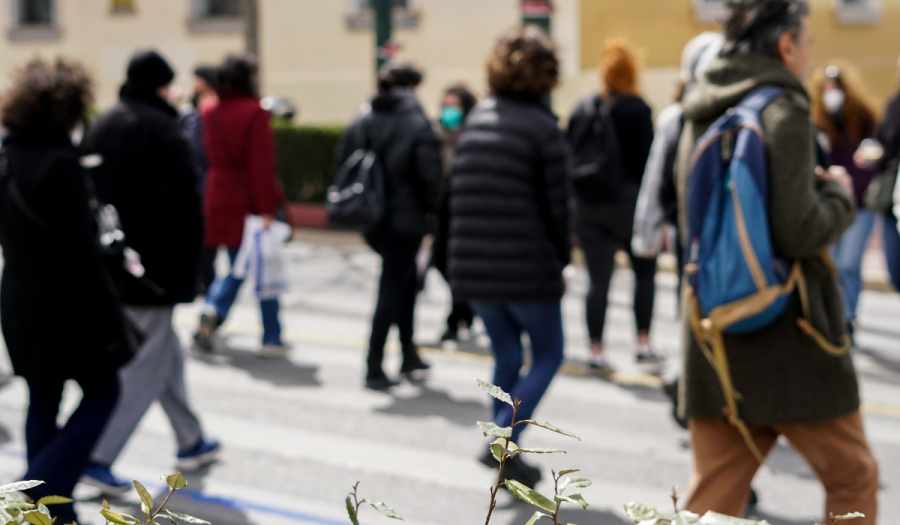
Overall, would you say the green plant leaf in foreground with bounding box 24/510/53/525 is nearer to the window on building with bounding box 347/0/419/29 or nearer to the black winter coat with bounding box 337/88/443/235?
the black winter coat with bounding box 337/88/443/235

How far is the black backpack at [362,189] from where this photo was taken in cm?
629

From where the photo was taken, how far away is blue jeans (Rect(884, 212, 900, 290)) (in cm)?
733

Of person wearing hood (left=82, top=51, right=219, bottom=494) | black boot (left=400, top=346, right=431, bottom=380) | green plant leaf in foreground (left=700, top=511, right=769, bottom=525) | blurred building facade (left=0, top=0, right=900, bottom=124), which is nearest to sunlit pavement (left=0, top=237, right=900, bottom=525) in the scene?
black boot (left=400, top=346, right=431, bottom=380)

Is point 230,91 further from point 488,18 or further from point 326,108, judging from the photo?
point 326,108

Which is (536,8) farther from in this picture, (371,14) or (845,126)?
(371,14)

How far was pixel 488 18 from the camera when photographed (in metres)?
18.2

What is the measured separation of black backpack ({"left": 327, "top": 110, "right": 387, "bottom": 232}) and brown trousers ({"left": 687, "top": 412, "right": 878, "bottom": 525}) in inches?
129

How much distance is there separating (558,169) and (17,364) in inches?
88.5

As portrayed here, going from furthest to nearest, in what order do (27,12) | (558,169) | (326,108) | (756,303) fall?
(27,12) < (326,108) < (558,169) < (756,303)

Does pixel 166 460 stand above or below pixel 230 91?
below

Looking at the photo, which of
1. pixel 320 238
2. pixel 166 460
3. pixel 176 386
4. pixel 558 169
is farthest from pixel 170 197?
pixel 320 238

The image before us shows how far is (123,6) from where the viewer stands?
73.3 feet

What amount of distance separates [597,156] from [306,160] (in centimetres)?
874

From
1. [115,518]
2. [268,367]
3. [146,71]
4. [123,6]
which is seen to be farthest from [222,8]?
[115,518]
